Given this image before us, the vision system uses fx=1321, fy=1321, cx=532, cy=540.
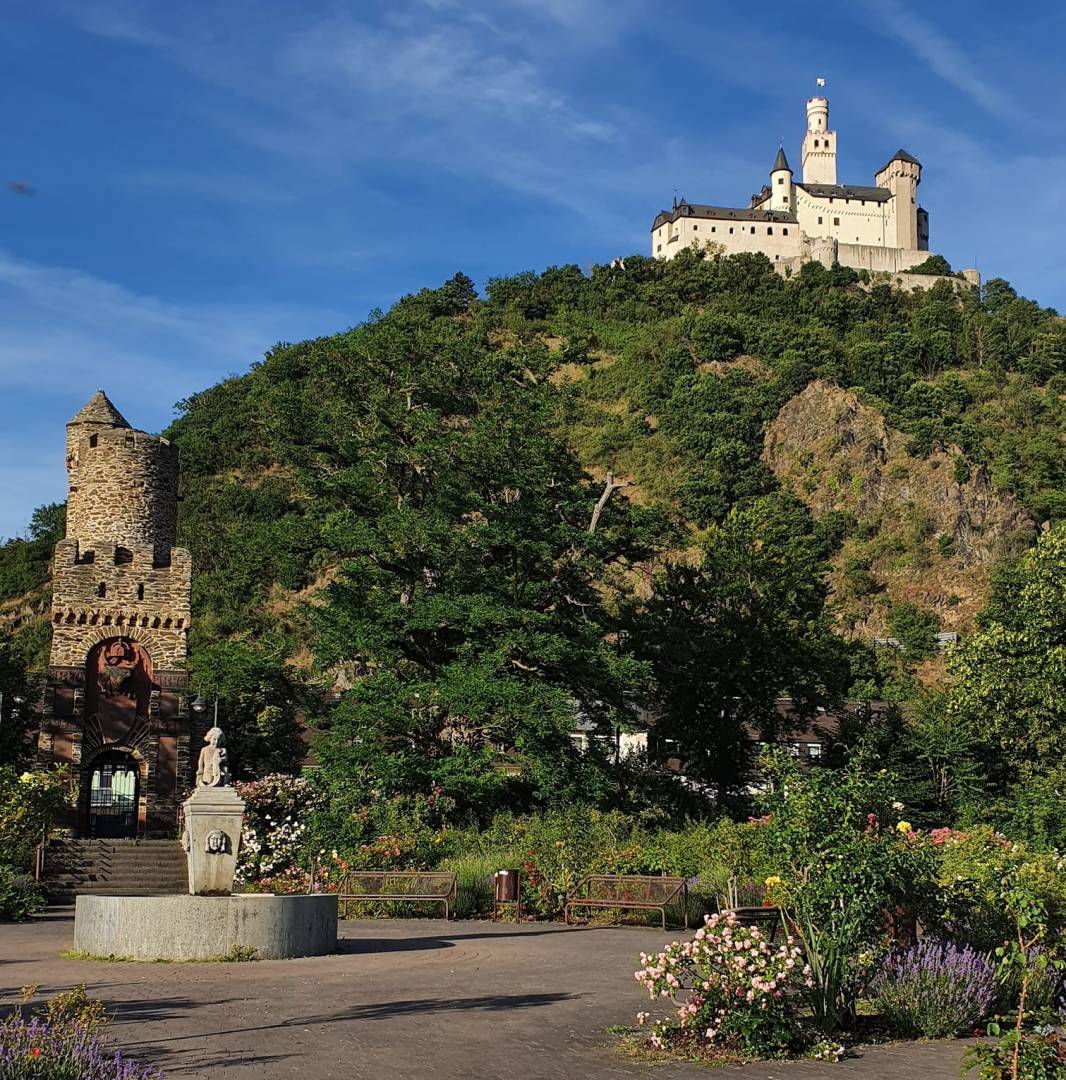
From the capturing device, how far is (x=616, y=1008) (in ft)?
40.1

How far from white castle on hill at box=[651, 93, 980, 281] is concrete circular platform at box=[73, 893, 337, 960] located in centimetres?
12224

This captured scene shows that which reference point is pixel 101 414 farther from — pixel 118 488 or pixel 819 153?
pixel 819 153

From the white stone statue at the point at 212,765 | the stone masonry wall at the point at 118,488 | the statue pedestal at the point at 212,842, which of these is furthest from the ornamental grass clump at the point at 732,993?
the stone masonry wall at the point at 118,488

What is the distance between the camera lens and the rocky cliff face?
8319cm

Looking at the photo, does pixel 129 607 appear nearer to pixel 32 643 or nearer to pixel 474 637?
pixel 474 637

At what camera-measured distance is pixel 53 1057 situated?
7.03 metres

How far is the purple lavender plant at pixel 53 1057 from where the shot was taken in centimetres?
682

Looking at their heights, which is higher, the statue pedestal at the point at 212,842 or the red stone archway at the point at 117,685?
the red stone archway at the point at 117,685

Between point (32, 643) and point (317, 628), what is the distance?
49.9m

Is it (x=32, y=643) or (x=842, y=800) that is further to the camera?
(x=32, y=643)

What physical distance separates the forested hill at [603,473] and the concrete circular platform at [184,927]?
538 inches

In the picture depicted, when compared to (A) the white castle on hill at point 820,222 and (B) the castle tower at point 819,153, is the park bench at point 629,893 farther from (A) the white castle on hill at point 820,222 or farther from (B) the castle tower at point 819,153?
(B) the castle tower at point 819,153

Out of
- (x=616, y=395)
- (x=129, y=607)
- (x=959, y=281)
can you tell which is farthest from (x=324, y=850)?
(x=959, y=281)

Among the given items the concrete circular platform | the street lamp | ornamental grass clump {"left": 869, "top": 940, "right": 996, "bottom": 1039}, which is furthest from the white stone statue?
the street lamp
